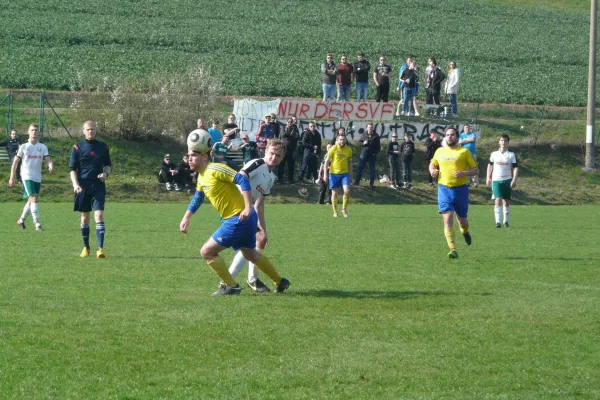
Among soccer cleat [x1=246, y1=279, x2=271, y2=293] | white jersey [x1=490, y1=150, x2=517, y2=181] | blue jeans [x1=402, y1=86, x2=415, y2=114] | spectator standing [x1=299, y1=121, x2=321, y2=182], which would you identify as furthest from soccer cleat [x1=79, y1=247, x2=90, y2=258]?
blue jeans [x1=402, y1=86, x2=415, y2=114]

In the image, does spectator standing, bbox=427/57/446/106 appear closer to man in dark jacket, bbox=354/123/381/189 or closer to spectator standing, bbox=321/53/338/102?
spectator standing, bbox=321/53/338/102

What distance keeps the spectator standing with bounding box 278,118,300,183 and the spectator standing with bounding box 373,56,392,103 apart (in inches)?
231

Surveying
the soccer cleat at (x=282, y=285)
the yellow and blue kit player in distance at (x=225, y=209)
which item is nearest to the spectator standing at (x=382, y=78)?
the soccer cleat at (x=282, y=285)

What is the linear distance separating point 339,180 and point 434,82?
640 inches

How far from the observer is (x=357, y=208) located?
91.2 ft

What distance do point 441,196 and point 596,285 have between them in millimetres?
3804

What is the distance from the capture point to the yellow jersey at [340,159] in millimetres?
23203

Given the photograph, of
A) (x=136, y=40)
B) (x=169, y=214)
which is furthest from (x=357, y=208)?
(x=136, y=40)

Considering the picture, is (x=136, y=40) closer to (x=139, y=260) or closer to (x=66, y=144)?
(x=66, y=144)

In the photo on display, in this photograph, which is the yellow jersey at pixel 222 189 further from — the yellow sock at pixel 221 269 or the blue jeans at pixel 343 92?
the blue jeans at pixel 343 92

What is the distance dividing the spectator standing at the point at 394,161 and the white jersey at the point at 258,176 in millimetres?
21949

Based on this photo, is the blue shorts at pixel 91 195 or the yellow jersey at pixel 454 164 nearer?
the blue shorts at pixel 91 195

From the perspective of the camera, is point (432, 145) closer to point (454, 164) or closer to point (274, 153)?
point (454, 164)

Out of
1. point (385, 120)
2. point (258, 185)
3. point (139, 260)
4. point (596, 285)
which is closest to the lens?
point (258, 185)
